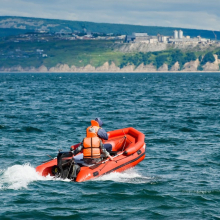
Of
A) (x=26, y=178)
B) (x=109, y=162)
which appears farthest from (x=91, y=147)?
(x=26, y=178)

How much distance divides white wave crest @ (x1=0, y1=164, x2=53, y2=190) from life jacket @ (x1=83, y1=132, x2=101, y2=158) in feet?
5.14

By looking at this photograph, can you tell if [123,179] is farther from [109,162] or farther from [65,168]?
[65,168]

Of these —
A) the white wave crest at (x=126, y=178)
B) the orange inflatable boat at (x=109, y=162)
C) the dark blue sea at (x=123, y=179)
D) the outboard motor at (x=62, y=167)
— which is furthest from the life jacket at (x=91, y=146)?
the dark blue sea at (x=123, y=179)

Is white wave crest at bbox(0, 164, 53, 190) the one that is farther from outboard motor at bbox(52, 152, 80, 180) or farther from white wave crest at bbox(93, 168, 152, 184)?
A: white wave crest at bbox(93, 168, 152, 184)

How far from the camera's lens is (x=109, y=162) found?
16859 mm

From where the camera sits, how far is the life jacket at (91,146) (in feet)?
53.3

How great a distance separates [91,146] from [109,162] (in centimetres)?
104

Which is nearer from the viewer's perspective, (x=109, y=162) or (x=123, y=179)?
(x=123, y=179)

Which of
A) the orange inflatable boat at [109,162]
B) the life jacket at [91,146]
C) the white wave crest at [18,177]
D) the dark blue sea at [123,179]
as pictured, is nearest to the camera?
the dark blue sea at [123,179]

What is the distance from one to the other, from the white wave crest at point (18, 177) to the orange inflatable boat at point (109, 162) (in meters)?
0.31

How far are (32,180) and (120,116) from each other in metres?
20.3

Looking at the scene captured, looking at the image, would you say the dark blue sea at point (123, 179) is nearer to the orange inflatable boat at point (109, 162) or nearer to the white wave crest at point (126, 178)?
the white wave crest at point (126, 178)

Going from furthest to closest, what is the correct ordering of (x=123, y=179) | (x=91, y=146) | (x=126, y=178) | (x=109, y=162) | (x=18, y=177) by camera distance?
1. (x=109, y=162)
2. (x=126, y=178)
3. (x=123, y=179)
4. (x=91, y=146)
5. (x=18, y=177)

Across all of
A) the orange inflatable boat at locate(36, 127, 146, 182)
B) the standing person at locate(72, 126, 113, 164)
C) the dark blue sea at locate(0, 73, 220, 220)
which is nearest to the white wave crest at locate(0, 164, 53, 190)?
the dark blue sea at locate(0, 73, 220, 220)
